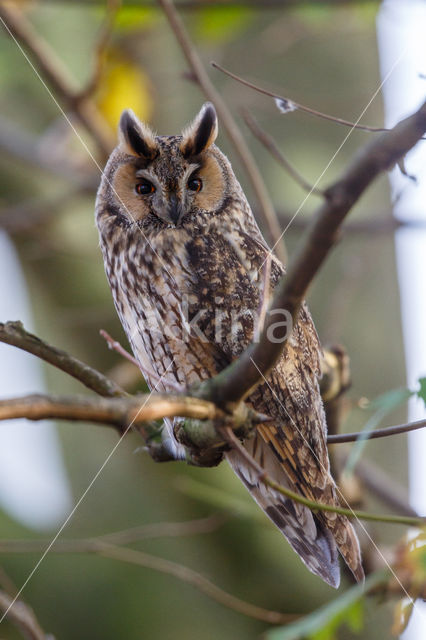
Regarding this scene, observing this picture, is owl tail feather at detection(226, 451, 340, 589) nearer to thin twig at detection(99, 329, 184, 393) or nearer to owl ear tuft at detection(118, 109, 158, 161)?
thin twig at detection(99, 329, 184, 393)

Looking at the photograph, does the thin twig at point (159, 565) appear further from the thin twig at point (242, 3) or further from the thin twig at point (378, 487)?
the thin twig at point (242, 3)

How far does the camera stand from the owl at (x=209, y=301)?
1679 mm

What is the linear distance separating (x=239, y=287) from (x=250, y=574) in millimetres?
1499

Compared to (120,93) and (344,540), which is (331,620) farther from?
(120,93)

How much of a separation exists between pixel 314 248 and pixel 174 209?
0.96 m

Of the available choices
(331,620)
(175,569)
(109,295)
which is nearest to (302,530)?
(175,569)

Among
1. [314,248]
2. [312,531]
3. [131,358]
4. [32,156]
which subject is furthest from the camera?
[32,156]

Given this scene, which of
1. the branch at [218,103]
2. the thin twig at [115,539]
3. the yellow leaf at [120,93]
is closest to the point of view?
the thin twig at [115,539]

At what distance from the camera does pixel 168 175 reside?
72.6 inches

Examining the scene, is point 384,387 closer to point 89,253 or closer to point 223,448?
point 89,253

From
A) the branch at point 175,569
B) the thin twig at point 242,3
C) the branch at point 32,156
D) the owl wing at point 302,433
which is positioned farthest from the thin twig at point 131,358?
the thin twig at point 242,3

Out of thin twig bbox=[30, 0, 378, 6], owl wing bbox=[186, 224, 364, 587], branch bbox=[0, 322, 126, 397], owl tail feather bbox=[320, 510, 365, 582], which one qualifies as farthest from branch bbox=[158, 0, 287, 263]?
branch bbox=[0, 322, 126, 397]

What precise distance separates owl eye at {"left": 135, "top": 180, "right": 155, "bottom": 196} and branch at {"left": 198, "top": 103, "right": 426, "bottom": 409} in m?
0.99

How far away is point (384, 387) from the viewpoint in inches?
120
